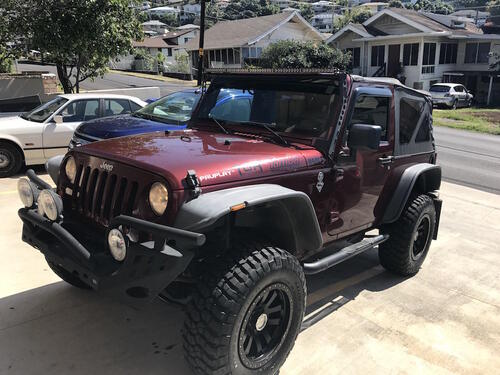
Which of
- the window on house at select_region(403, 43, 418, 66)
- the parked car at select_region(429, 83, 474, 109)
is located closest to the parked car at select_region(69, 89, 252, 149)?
the parked car at select_region(429, 83, 474, 109)

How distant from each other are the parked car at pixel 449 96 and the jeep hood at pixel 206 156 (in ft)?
86.8

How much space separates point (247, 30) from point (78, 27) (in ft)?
114

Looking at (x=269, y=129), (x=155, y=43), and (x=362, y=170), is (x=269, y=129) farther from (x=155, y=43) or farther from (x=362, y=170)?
(x=155, y=43)

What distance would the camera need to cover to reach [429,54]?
33.8m

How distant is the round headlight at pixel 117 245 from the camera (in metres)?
2.61

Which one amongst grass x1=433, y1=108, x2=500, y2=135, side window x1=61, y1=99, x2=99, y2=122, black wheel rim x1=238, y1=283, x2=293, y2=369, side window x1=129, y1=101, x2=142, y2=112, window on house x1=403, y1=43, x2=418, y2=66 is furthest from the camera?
window on house x1=403, y1=43, x2=418, y2=66

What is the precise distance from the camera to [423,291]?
4.45 metres

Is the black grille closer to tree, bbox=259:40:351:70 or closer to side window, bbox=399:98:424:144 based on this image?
side window, bbox=399:98:424:144

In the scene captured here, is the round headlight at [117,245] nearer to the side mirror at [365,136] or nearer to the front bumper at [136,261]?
the front bumper at [136,261]

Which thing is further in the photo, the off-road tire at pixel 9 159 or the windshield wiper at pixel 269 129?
the off-road tire at pixel 9 159

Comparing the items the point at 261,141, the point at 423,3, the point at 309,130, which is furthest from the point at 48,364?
the point at 423,3

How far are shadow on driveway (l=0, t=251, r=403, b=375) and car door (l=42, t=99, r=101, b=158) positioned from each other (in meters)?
4.84

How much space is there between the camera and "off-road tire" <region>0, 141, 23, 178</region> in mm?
8258

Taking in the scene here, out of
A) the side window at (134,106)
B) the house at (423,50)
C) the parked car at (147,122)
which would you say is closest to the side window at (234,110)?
the parked car at (147,122)
